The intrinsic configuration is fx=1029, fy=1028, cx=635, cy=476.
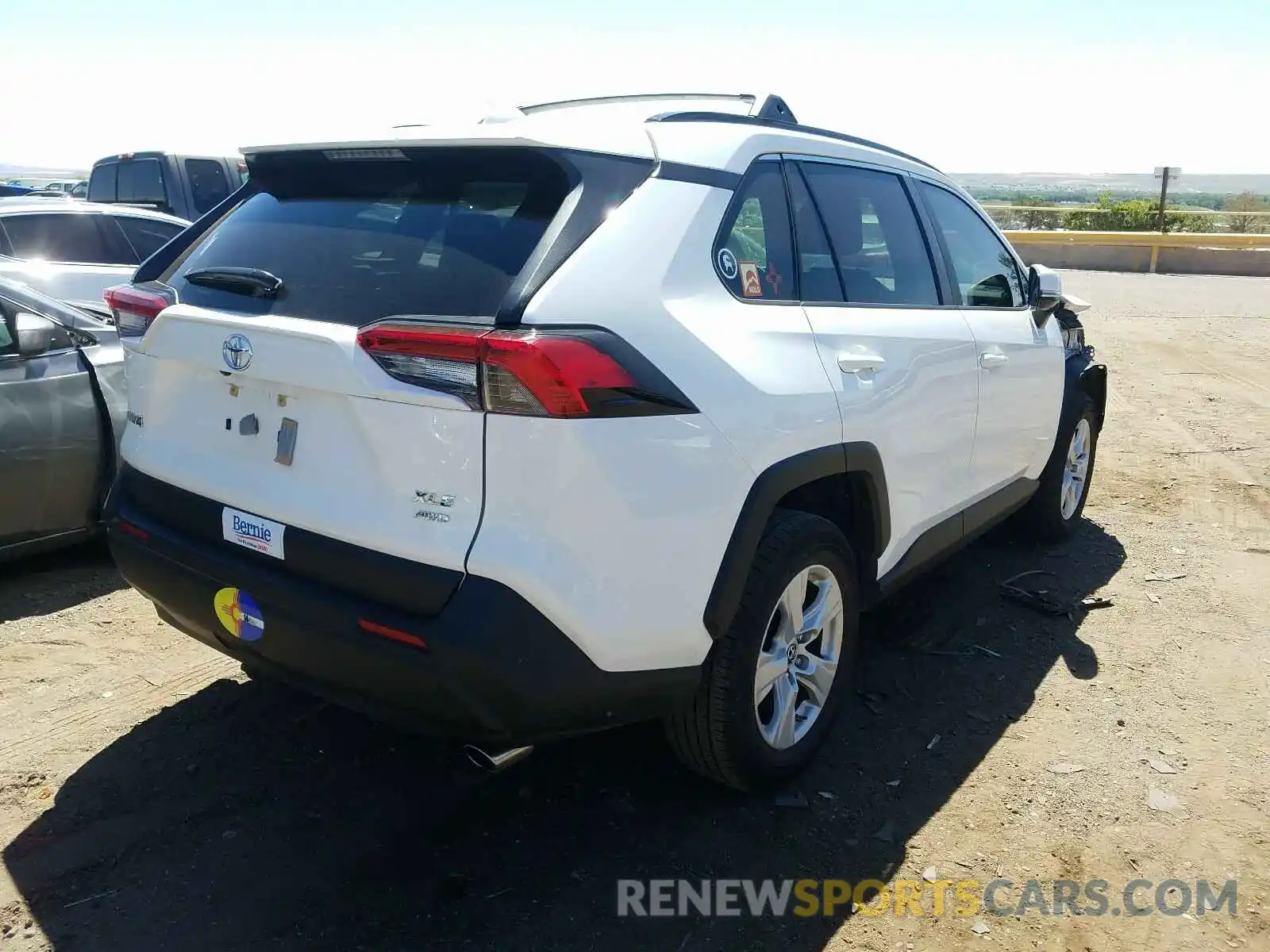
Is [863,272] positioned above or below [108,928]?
above

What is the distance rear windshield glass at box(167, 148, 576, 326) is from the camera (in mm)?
2432

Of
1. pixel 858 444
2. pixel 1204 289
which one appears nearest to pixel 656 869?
pixel 858 444

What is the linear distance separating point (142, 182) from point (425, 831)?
36.0 ft

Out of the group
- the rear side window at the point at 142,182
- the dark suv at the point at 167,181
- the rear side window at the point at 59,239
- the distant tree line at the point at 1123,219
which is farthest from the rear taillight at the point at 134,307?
the distant tree line at the point at 1123,219

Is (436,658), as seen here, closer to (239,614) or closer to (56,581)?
(239,614)

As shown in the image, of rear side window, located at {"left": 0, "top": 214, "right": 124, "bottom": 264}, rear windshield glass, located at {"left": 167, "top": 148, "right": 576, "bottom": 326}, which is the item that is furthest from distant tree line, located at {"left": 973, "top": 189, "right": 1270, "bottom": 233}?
rear windshield glass, located at {"left": 167, "top": 148, "right": 576, "bottom": 326}

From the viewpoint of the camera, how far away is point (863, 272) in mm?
3529

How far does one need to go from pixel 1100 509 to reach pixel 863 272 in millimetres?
3704

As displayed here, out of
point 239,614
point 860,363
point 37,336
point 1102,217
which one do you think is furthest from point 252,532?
point 1102,217

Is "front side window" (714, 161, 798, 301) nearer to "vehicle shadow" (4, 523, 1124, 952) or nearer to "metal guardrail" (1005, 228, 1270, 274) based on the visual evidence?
"vehicle shadow" (4, 523, 1124, 952)

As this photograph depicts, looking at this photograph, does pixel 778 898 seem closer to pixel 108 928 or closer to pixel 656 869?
pixel 656 869

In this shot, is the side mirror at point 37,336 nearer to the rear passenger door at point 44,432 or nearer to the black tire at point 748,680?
the rear passenger door at point 44,432

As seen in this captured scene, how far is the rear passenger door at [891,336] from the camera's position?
3.22 m

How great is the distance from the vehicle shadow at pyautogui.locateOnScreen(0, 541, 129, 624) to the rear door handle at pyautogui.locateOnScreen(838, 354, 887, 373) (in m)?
3.47
